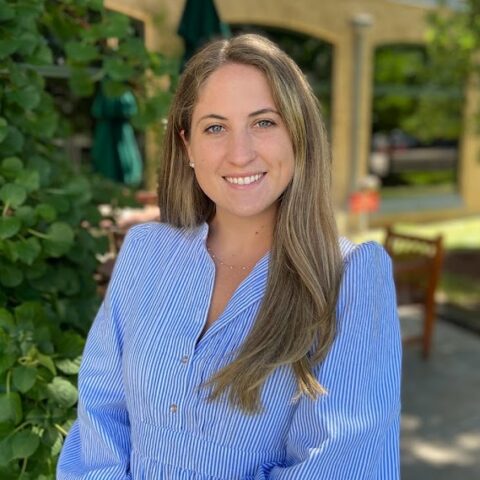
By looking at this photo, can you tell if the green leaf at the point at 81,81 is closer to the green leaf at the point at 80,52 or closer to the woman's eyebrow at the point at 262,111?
the green leaf at the point at 80,52

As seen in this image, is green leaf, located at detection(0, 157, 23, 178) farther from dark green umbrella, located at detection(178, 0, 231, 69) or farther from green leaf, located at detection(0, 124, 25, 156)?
dark green umbrella, located at detection(178, 0, 231, 69)

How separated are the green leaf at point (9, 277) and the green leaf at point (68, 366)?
0.27m

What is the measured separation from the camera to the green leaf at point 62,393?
5.82 ft

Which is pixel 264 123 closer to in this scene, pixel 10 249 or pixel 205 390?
pixel 205 390

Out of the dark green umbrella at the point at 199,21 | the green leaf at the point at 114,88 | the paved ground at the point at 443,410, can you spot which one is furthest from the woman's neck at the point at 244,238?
the paved ground at the point at 443,410

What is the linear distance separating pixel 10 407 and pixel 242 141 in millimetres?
884

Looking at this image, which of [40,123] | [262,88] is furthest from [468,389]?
[262,88]

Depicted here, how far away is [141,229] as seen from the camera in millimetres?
1622

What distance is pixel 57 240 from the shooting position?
1976mm

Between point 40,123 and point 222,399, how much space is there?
1.36m

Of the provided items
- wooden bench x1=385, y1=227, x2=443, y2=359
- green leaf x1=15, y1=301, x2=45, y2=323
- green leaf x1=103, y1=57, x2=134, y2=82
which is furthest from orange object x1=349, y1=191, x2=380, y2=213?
green leaf x1=15, y1=301, x2=45, y2=323

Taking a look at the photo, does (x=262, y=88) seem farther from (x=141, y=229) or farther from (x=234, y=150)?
(x=141, y=229)

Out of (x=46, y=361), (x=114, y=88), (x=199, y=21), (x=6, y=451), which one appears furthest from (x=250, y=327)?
(x=199, y=21)

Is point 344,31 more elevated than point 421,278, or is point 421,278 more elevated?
point 344,31
